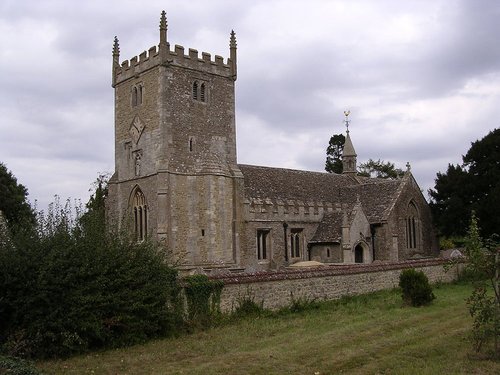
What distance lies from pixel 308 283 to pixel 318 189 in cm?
1854

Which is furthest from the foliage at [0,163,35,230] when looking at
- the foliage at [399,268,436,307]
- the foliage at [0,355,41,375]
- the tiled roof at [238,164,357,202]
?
the foliage at [0,355,41,375]

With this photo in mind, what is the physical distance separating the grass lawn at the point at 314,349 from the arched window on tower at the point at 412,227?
1841 cm

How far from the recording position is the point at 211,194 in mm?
29188

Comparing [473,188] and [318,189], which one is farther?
[318,189]

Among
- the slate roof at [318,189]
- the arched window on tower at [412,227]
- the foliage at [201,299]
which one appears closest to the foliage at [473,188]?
the arched window on tower at [412,227]

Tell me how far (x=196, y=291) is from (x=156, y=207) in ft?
41.9

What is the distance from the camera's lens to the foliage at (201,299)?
16.1 meters

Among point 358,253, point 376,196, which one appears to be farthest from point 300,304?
point 376,196

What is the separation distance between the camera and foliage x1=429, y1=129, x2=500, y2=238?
109ft

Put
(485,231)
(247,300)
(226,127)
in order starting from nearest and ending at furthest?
1. (247,300)
2. (226,127)
3. (485,231)

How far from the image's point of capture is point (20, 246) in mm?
13141

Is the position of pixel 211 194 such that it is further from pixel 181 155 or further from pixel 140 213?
pixel 140 213

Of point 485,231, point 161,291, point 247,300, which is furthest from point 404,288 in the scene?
point 485,231

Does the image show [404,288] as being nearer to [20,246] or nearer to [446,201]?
[20,246]
